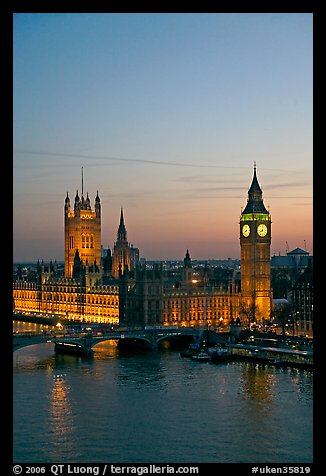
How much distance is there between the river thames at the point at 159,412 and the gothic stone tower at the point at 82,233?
14213mm

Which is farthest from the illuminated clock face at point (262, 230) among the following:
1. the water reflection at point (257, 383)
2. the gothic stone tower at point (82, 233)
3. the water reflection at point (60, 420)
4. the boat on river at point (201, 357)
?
the water reflection at point (60, 420)

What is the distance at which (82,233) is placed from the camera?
27.6 metres

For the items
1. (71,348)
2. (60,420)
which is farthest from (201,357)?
(60,420)

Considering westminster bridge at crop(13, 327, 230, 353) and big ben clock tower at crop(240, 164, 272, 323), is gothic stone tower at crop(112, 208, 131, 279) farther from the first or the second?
westminster bridge at crop(13, 327, 230, 353)

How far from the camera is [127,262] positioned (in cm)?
2506

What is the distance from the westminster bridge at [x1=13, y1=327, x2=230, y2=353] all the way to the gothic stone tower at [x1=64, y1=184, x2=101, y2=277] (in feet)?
36.1

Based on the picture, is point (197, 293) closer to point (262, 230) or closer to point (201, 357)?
point (262, 230)

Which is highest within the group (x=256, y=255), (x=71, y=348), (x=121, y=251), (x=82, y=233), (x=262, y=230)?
(x=82, y=233)

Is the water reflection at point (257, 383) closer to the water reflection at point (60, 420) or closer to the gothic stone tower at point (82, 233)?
the water reflection at point (60, 420)

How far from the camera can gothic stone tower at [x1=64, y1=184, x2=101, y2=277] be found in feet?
90.0

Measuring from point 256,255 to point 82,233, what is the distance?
962 centimetres

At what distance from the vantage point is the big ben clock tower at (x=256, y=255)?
63.6 ft
